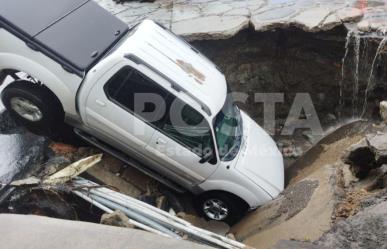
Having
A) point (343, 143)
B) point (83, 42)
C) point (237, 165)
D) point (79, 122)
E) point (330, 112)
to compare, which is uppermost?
point (83, 42)

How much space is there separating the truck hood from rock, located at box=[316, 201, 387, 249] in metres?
1.98

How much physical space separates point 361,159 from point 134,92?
3217mm

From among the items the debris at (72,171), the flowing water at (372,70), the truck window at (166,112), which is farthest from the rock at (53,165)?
the flowing water at (372,70)

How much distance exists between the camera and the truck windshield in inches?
261

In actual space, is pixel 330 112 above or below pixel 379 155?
below

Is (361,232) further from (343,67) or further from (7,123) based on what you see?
(7,123)

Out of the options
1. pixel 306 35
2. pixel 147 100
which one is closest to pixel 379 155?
pixel 147 100

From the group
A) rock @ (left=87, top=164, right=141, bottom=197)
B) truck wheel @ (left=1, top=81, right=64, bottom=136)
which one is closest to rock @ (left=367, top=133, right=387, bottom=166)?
rock @ (left=87, top=164, right=141, bottom=197)

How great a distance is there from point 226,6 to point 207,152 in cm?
424

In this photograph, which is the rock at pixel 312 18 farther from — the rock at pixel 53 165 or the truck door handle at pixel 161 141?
the rock at pixel 53 165

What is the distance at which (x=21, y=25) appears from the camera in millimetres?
6250

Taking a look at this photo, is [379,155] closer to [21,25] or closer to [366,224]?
[366,224]

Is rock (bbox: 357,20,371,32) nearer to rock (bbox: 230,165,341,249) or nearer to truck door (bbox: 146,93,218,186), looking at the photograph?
rock (bbox: 230,165,341,249)

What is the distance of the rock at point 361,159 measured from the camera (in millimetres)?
6398
